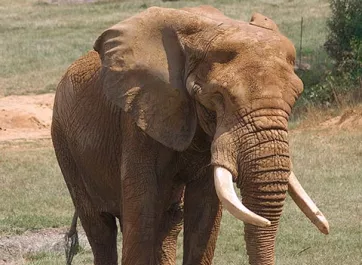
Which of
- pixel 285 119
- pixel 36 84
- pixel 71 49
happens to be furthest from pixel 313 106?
pixel 285 119

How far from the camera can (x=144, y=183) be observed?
7.45 m

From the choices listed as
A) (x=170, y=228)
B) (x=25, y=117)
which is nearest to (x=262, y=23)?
(x=170, y=228)

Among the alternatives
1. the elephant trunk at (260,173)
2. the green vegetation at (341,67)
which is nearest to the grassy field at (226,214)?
the green vegetation at (341,67)

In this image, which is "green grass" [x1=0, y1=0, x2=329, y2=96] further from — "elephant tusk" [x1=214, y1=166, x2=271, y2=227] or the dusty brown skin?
"elephant tusk" [x1=214, y1=166, x2=271, y2=227]

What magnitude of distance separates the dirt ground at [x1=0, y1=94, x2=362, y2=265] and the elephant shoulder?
2.84 m

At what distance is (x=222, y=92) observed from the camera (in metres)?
6.69

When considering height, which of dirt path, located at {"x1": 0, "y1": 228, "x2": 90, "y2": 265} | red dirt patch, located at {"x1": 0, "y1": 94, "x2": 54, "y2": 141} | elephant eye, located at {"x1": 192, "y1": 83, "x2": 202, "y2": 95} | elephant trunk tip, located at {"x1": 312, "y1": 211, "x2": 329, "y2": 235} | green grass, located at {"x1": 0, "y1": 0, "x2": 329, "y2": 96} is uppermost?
elephant eye, located at {"x1": 192, "y1": 83, "x2": 202, "y2": 95}

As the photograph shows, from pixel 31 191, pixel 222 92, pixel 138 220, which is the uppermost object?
pixel 222 92

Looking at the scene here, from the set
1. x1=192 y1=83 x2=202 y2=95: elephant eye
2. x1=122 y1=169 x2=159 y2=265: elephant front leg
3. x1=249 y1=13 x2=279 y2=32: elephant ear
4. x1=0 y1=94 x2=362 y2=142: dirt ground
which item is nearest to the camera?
x1=192 y1=83 x2=202 y2=95: elephant eye

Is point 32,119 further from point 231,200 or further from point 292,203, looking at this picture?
point 231,200

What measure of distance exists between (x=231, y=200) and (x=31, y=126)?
1519 centimetres

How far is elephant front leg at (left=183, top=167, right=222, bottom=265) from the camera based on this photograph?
7.77 meters

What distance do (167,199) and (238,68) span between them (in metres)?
1.46

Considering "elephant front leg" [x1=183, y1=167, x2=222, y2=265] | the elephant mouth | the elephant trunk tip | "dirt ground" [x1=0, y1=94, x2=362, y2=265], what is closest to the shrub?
"dirt ground" [x1=0, y1=94, x2=362, y2=265]
